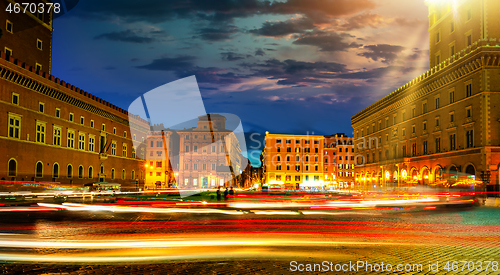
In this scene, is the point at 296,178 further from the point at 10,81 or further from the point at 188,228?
the point at 188,228

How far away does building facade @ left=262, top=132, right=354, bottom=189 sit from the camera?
106062mm

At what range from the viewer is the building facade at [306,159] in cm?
10606

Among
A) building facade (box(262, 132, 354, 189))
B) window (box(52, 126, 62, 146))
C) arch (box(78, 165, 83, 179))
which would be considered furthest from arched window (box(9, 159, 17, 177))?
building facade (box(262, 132, 354, 189))

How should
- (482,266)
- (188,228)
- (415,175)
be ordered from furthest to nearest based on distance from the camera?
(415,175) → (188,228) → (482,266)

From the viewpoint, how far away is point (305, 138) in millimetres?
107438

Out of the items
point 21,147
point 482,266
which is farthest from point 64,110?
point 482,266

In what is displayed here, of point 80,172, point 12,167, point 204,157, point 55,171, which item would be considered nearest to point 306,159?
point 204,157

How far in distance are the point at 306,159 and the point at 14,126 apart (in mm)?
77471

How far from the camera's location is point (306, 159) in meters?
107

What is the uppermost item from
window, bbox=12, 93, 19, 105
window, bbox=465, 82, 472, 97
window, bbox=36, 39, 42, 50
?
window, bbox=36, 39, 42, 50

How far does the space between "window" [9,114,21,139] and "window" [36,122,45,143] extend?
11.8 ft

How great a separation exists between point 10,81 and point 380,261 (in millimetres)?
44163

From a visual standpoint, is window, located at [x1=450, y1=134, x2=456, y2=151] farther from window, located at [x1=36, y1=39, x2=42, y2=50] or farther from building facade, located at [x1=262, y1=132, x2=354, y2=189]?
building facade, located at [x1=262, y1=132, x2=354, y2=189]

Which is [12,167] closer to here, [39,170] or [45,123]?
[39,170]
